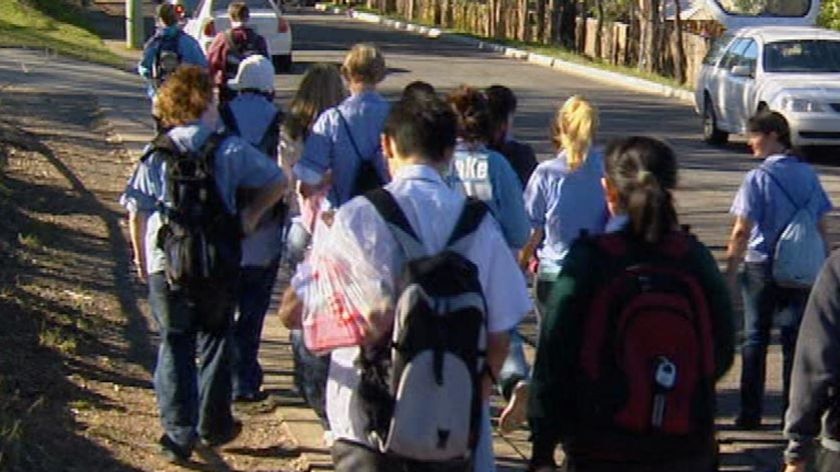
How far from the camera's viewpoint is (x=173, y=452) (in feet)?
27.0

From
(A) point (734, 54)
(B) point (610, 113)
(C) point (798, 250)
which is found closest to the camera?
(C) point (798, 250)

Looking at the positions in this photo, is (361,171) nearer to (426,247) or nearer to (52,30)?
(426,247)

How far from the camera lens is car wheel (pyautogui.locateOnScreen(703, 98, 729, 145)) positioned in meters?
23.7

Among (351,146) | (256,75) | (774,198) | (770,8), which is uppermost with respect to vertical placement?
(256,75)

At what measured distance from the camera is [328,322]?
17.4ft

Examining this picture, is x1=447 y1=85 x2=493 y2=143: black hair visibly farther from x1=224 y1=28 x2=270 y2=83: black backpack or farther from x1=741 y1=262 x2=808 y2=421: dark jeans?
x1=224 y1=28 x2=270 y2=83: black backpack

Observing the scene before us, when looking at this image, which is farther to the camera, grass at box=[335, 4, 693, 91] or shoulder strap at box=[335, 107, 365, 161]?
grass at box=[335, 4, 693, 91]

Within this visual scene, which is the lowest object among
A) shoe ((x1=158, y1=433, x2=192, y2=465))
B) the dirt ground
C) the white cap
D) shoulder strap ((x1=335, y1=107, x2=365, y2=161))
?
the dirt ground

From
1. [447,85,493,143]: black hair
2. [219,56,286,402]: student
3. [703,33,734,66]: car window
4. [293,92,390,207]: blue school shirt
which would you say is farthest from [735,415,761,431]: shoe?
[703,33,734,66]: car window

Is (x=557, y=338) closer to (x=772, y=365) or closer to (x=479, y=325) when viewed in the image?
(x=479, y=325)

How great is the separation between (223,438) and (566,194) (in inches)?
75.8

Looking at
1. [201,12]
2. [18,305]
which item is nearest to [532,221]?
[18,305]

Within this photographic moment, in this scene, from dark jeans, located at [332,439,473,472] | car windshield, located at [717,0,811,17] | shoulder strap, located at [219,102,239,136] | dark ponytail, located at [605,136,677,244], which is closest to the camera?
dark ponytail, located at [605,136,677,244]

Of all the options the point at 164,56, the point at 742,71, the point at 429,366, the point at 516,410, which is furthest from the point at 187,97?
the point at 742,71
